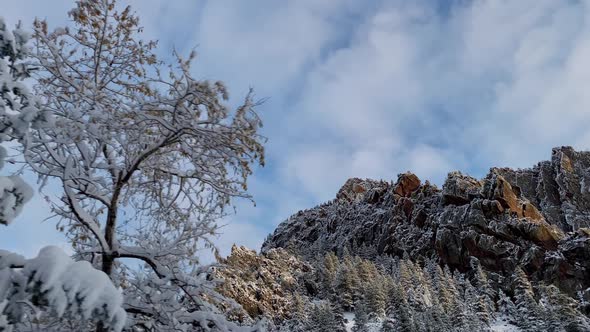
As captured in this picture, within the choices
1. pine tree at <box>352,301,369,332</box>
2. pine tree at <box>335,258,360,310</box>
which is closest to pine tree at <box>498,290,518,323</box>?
pine tree at <box>335,258,360,310</box>

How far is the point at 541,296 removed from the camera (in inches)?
2018

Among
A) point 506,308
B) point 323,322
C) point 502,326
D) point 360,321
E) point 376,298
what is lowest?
point 323,322

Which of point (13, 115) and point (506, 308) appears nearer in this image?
point (13, 115)

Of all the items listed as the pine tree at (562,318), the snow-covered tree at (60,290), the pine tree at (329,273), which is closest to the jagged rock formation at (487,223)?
the pine tree at (329,273)

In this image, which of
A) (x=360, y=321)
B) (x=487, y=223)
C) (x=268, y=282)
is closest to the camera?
(x=360, y=321)

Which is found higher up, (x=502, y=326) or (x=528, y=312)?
(x=528, y=312)

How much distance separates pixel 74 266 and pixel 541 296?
6026 cm

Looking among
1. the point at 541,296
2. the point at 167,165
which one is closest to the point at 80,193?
the point at 167,165

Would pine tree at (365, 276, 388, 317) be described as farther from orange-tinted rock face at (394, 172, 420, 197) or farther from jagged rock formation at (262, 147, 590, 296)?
orange-tinted rock face at (394, 172, 420, 197)

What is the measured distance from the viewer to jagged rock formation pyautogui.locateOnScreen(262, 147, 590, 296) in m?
58.2

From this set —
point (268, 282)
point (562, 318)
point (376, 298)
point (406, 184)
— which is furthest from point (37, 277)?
point (406, 184)

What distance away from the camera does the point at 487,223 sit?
6400 centimetres

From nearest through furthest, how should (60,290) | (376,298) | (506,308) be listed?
(60,290) < (376,298) < (506,308)

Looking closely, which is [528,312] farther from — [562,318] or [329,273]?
[329,273]
